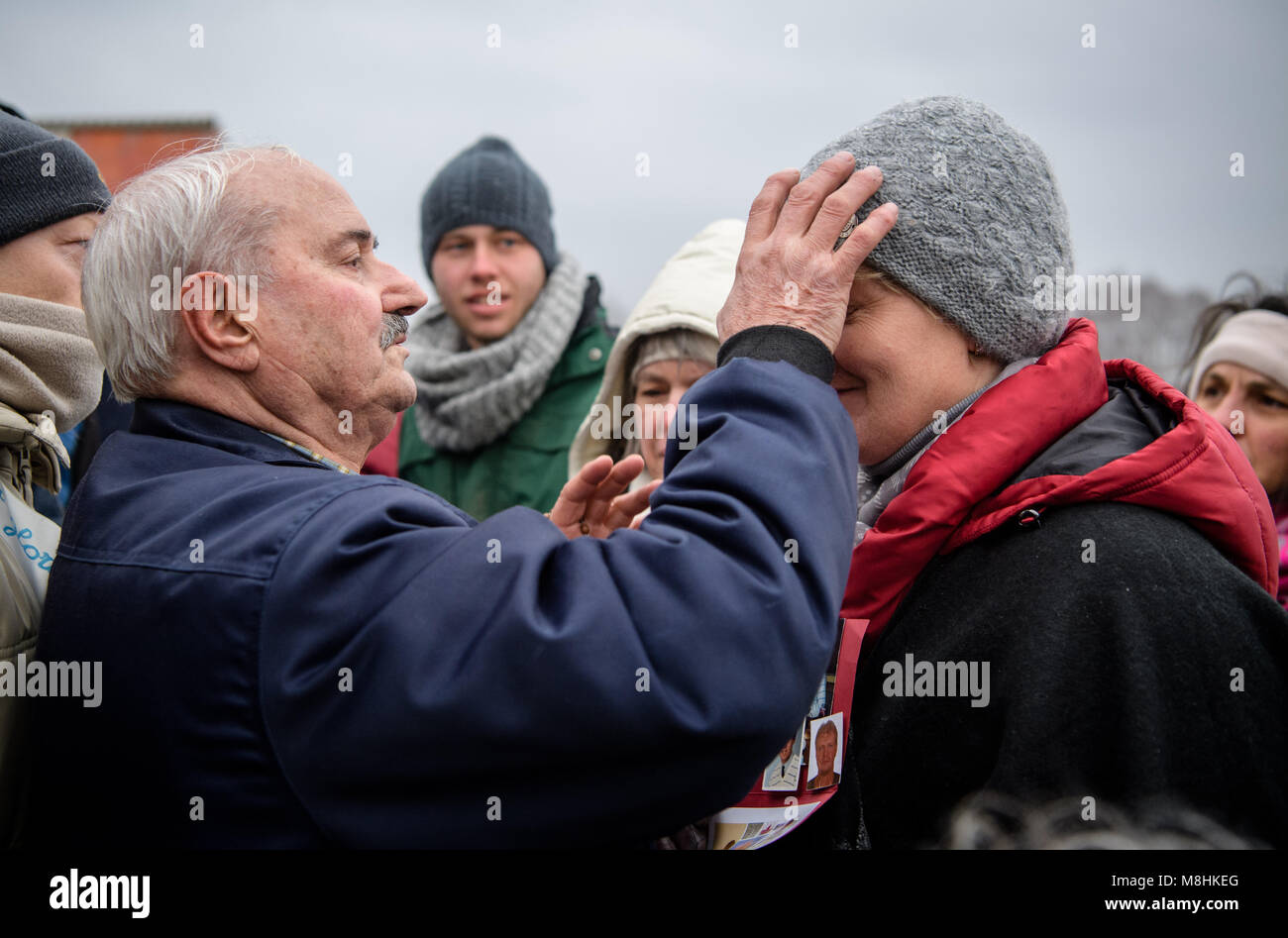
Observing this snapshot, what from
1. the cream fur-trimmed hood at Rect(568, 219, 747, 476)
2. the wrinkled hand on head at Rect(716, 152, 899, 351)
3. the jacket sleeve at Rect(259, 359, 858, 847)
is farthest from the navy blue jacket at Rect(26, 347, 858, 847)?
the cream fur-trimmed hood at Rect(568, 219, 747, 476)

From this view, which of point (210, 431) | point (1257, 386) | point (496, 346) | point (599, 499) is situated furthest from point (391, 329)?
point (1257, 386)

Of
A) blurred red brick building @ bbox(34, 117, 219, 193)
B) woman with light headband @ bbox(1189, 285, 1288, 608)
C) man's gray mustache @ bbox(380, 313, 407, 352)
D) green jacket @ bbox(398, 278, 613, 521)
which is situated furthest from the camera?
blurred red brick building @ bbox(34, 117, 219, 193)

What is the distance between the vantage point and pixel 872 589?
2000 mm

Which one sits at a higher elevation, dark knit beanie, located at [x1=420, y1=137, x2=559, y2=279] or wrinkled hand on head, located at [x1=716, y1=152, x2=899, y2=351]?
dark knit beanie, located at [x1=420, y1=137, x2=559, y2=279]

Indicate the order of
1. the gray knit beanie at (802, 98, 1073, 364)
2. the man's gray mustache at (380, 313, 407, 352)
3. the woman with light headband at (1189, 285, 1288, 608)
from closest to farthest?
the gray knit beanie at (802, 98, 1073, 364) < the man's gray mustache at (380, 313, 407, 352) < the woman with light headband at (1189, 285, 1288, 608)

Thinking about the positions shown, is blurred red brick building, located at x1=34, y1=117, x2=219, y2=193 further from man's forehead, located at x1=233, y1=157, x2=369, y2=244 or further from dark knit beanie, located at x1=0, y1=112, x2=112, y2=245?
man's forehead, located at x1=233, y1=157, x2=369, y2=244

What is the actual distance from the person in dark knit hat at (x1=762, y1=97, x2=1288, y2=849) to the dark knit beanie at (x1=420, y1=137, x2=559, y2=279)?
2.66 m

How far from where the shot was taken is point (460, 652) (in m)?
1.41

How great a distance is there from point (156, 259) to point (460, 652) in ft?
3.19

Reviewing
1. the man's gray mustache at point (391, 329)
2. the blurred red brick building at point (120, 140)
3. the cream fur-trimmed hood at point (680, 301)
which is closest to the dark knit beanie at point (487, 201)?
the cream fur-trimmed hood at point (680, 301)

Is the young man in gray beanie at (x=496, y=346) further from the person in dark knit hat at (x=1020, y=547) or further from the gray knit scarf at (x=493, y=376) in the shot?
the person in dark knit hat at (x=1020, y=547)

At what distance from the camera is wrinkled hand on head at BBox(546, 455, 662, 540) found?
2295 mm

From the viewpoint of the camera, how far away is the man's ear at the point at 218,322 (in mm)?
1830
